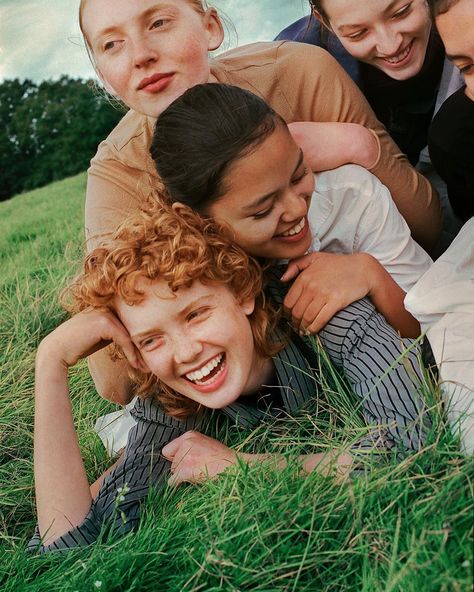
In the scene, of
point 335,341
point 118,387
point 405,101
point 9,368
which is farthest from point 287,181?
point 9,368

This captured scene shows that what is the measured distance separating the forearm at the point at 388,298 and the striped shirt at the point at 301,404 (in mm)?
50

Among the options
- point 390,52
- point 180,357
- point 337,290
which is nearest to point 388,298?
point 337,290

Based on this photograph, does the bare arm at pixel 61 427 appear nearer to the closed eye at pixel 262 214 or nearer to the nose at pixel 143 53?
the closed eye at pixel 262 214

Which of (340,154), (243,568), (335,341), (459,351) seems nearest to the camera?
(243,568)

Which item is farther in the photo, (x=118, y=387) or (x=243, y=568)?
(x=118, y=387)

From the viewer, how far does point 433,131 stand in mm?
3037

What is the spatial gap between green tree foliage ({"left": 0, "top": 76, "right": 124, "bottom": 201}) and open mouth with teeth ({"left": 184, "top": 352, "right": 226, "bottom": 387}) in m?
9.63

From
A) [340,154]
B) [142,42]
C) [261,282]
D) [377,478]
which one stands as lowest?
[377,478]

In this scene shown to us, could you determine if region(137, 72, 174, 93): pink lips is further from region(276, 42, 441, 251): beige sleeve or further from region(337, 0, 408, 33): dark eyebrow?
region(337, 0, 408, 33): dark eyebrow

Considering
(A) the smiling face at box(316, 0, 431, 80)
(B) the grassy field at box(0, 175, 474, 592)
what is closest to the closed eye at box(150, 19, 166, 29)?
(A) the smiling face at box(316, 0, 431, 80)

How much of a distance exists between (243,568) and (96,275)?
997 millimetres

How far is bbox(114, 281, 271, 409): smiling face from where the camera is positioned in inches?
92.4

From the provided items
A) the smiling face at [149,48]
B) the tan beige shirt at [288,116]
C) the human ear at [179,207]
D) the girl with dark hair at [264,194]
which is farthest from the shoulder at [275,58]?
the human ear at [179,207]

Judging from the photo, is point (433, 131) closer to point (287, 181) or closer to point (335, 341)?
point (287, 181)
